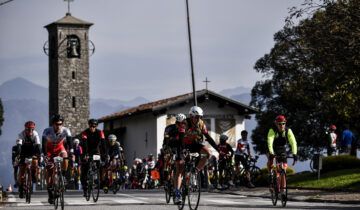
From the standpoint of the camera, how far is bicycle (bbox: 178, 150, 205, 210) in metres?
14.6

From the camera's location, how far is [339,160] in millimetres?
28469

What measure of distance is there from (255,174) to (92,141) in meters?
12.0

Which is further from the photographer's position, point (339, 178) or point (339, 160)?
point (339, 160)

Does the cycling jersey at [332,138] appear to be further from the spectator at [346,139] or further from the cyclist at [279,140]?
the cyclist at [279,140]

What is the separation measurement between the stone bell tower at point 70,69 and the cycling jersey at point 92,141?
2443 inches

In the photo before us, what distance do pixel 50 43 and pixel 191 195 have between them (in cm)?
7070

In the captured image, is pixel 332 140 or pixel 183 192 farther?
pixel 332 140

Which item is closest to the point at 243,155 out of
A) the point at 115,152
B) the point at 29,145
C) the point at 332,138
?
the point at 332,138

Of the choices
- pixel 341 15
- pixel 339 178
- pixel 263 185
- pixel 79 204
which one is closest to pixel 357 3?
pixel 341 15

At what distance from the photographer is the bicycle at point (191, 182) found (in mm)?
14602

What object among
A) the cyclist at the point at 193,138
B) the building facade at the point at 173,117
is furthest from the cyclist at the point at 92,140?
the building facade at the point at 173,117

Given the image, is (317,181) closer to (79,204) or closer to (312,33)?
(312,33)

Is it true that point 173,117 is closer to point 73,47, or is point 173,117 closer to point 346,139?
point 346,139

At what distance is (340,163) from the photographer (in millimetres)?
28484
